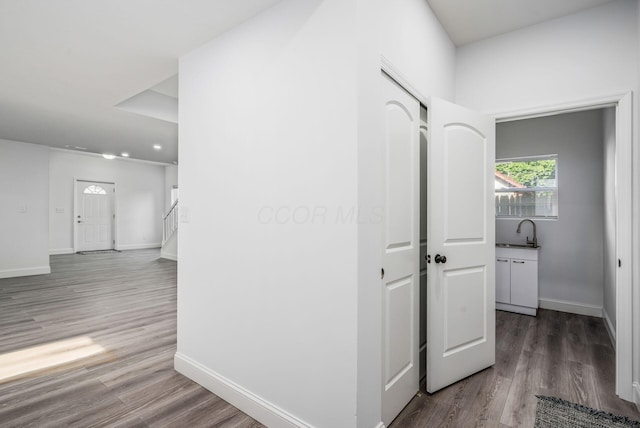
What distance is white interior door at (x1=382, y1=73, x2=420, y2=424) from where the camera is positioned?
1.85 meters

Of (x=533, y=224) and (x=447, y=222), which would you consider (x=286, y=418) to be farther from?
(x=533, y=224)

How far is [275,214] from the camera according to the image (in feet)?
6.16

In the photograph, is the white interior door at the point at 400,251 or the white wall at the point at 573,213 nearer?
the white interior door at the point at 400,251

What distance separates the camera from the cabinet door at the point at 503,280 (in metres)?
4.02

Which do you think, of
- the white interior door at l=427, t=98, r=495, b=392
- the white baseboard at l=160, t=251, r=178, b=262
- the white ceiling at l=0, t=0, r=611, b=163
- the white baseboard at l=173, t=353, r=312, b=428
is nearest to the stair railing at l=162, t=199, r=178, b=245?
the white baseboard at l=160, t=251, r=178, b=262

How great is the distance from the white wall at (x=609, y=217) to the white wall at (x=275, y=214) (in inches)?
118

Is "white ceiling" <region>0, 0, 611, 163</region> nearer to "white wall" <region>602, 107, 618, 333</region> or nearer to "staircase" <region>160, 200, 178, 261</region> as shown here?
"white wall" <region>602, 107, 618, 333</region>

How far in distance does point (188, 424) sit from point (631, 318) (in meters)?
2.94

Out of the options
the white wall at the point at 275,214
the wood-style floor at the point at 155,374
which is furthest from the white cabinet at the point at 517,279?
the white wall at the point at 275,214

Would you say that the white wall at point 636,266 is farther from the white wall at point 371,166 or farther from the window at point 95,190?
the window at point 95,190

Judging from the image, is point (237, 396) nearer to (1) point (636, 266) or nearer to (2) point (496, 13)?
(1) point (636, 266)

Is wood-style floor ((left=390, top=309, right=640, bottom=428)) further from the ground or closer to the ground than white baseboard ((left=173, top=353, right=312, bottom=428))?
closer to the ground

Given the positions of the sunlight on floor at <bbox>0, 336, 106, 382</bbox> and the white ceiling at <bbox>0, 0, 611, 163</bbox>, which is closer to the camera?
the white ceiling at <bbox>0, 0, 611, 163</bbox>

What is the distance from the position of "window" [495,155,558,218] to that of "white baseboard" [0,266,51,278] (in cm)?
830
